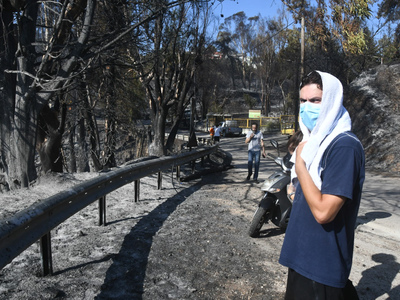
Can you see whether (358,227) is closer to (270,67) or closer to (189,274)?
(189,274)

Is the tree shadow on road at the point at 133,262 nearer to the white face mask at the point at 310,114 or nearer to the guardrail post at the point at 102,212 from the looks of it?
the guardrail post at the point at 102,212

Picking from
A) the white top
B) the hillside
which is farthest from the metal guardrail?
the hillside

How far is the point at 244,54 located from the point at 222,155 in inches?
2606

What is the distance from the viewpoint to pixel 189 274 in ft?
13.6

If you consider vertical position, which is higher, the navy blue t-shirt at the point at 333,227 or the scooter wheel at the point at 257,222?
the navy blue t-shirt at the point at 333,227

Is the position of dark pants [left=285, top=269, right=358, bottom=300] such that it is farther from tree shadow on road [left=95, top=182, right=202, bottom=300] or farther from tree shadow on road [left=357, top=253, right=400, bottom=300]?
tree shadow on road [left=357, top=253, right=400, bottom=300]

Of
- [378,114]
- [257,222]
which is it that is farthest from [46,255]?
[378,114]

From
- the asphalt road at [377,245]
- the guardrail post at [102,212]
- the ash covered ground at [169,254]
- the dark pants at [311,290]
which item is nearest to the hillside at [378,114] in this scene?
the asphalt road at [377,245]

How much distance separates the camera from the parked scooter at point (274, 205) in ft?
18.6

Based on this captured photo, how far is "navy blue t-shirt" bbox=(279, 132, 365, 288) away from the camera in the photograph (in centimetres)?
185

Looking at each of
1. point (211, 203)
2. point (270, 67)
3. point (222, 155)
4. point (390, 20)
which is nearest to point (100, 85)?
point (222, 155)

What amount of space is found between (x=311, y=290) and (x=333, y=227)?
0.34 metres

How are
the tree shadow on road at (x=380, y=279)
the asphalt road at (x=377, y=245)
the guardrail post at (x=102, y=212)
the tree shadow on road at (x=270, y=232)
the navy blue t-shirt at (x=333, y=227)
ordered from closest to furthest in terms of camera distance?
the navy blue t-shirt at (x=333, y=227), the tree shadow on road at (x=380, y=279), the asphalt road at (x=377, y=245), the guardrail post at (x=102, y=212), the tree shadow on road at (x=270, y=232)

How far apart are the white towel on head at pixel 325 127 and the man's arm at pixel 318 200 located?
0.03 m
